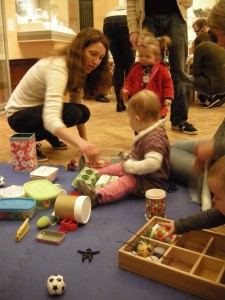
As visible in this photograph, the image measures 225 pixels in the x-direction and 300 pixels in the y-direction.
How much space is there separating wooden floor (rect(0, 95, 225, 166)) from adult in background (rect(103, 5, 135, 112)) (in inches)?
14.7

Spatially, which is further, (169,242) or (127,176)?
(127,176)

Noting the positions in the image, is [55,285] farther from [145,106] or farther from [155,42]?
[155,42]

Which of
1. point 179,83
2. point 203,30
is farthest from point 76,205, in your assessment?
point 203,30

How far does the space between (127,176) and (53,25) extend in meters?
2.68

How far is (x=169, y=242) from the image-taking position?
41.6 inches

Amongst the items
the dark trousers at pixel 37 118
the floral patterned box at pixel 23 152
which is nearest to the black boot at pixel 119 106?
the dark trousers at pixel 37 118

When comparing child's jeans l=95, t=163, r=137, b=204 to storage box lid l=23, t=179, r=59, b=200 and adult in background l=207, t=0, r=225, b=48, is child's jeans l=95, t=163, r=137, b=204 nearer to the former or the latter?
storage box lid l=23, t=179, r=59, b=200

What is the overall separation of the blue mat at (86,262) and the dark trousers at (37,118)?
0.64m

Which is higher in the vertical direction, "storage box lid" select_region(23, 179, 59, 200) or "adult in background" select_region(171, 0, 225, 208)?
"adult in background" select_region(171, 0, 225, 208)

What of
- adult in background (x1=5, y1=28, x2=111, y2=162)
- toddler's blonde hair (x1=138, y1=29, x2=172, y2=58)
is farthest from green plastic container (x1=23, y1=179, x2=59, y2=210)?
toddler's blonde hair (x1=138, y1=29, x2=172, y2=58)

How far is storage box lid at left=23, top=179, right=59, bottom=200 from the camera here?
1.37m

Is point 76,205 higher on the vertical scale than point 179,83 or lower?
lower

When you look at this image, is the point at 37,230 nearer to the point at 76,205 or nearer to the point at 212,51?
the point at 76,205

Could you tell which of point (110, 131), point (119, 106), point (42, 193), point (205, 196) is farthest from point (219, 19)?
point (119, 106)
